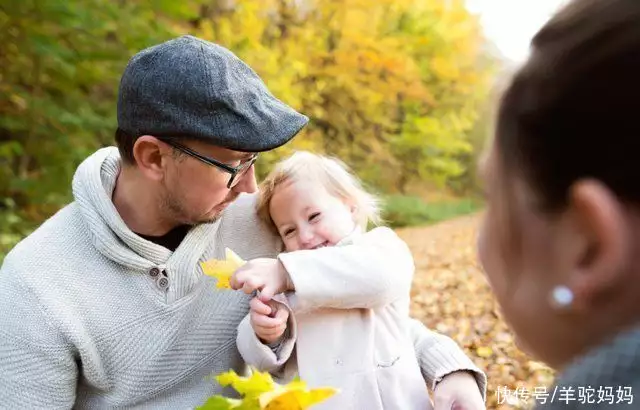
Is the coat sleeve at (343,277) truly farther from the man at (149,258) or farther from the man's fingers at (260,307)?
the man at (149,258)

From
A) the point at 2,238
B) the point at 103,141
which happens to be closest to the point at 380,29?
the point at 103,141

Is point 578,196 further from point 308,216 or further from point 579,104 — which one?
point 308,216

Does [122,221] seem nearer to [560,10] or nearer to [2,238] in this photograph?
[560,10]

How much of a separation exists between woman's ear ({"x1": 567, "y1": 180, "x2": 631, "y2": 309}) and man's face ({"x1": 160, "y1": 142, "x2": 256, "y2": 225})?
1.31 meters

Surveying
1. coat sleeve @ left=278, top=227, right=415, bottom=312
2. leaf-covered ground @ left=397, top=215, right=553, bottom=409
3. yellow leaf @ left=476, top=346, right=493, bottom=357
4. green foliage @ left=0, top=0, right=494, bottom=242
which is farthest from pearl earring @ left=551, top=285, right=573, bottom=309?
yellow leaf @ left=476, top=346, right=493, bottom=357

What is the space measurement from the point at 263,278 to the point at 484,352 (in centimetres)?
308

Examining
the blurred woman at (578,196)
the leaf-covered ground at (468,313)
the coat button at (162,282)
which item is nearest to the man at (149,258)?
the coat button at (162,282)

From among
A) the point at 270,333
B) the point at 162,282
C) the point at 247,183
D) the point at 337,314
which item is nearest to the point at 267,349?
the point at 270,333

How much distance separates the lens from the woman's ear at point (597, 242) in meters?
0.57

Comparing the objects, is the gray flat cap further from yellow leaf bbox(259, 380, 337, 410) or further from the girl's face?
yellow leaf bbox(259, 380, 337, 410)

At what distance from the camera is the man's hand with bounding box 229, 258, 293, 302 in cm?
167

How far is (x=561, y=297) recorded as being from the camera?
634 millimetres

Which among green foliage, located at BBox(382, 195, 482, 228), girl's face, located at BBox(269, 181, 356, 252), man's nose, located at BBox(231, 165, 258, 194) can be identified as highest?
man's nose, located at BBox(231, 165, 258, 194)

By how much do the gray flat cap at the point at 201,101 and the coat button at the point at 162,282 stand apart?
40 centimetres
